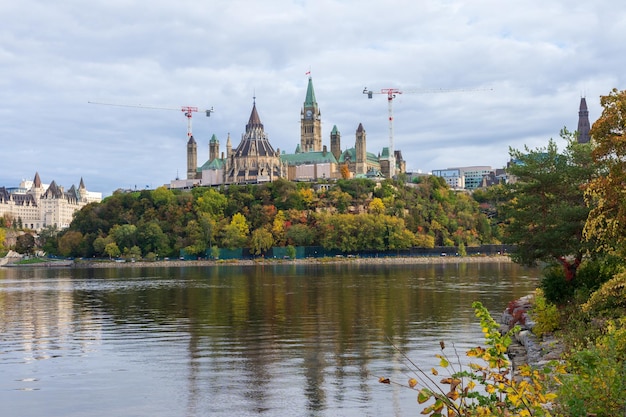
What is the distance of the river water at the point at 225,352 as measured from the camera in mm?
21203

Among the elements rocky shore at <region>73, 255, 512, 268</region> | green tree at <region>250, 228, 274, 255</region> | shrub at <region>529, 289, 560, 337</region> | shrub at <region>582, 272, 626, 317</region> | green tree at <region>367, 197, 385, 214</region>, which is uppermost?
green tree at <region>367, 197, 385, 214</region>

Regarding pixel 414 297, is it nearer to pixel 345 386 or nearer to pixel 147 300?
pixel 147 300

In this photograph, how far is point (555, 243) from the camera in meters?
34.5

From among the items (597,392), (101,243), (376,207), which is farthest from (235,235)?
(597,392)

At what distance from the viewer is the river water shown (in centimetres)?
2120

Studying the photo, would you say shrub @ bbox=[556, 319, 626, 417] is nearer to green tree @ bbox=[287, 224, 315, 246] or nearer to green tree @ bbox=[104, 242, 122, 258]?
green tree @ bbox=[287, 224, 315, 246]

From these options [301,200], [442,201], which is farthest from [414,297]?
[442,201]

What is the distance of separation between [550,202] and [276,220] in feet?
Answer: 451

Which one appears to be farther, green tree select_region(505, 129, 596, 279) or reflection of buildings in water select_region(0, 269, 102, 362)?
green tree select_region(505, 129, 596, 279)

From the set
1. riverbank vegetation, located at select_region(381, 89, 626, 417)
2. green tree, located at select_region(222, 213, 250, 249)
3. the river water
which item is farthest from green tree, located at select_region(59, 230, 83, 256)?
riverbank vegetation, located at select_region(381, 89, 626, 417)

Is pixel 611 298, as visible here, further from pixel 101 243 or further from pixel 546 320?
pixel 101 243

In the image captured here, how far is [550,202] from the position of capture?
36.3 m

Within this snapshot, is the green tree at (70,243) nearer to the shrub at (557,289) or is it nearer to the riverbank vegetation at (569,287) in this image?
the riverbank vegetation at (569,287)

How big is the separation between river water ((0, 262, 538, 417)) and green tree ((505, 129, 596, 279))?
18.4 ft
